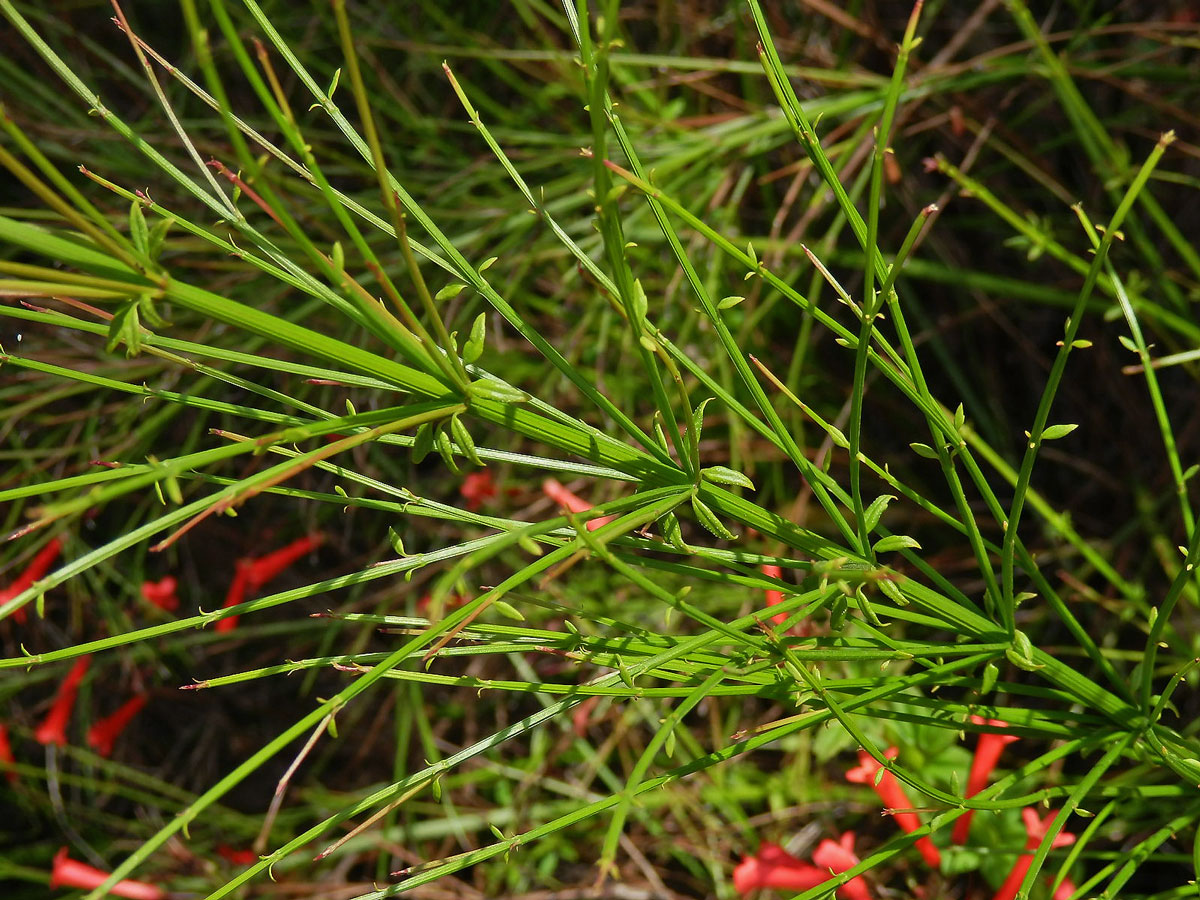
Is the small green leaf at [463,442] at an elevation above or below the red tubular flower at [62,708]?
above

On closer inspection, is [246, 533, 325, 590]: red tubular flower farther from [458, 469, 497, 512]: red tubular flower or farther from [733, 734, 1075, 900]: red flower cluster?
[733, 734, 1075, 900]: red flower cluster

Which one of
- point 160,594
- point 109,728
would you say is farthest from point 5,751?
point 160,594

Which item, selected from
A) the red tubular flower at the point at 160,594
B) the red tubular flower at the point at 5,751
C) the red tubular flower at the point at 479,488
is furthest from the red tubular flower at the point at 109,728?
the red tubular flower at the point at 479,488

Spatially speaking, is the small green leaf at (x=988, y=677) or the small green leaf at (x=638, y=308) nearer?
the small green leaf at (x=638, y=308)

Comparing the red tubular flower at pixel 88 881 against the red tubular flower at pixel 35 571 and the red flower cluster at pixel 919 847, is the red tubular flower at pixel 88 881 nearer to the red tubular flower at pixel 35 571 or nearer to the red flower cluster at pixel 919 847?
the red tubular flower at pixel 35 571

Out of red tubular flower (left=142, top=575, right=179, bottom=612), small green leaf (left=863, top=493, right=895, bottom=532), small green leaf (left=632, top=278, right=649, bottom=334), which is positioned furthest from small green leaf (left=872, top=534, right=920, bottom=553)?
red tubular flower (left=142, top=575, right=179, bottom=612)

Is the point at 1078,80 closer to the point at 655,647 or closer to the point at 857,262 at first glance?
the point at 857,262

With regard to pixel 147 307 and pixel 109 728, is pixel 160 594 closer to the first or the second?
pixel 109 728
